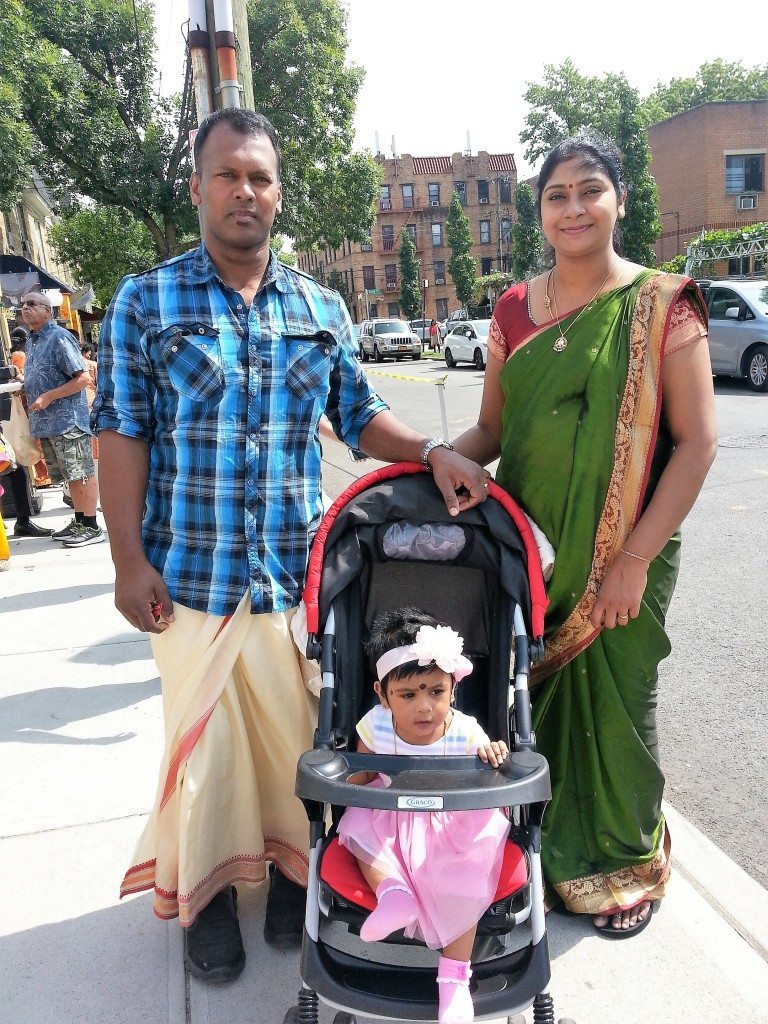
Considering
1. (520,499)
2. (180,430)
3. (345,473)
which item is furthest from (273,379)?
(345,473)

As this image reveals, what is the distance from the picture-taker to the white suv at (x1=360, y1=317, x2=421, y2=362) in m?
33.8

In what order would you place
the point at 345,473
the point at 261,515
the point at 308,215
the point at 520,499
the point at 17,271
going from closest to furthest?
1. the point at 261,515
2. the point at 520,499
3. the point at 345,473
4. the point at 17,271
5. the point at 308,215

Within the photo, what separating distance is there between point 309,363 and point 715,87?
5852 cm

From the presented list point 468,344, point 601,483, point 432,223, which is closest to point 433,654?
point 601,483

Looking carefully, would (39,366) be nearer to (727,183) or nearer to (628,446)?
(628,446)

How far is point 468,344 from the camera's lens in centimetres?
2511

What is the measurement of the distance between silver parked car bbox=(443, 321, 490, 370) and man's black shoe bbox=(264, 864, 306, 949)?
72.9ft

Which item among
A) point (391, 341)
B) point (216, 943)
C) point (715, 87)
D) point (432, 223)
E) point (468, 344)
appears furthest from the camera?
point (432, 223)

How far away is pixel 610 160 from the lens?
2234mm

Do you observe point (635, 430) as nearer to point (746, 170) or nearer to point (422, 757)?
point (422, 757)

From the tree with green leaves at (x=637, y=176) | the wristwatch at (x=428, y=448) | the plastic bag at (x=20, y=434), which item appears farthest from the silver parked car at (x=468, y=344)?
the wristwatch at (x=428, y=448)

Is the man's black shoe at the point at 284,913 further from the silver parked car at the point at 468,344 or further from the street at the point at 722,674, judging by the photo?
the silver parked car at the point at 468,344

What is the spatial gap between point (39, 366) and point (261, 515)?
5.34m

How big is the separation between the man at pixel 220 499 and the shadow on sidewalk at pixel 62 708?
1456mm
